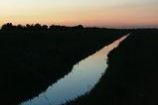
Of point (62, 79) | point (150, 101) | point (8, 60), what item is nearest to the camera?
point (150, 101)

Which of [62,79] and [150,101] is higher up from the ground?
[150,101]

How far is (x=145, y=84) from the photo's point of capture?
23391 millimetres

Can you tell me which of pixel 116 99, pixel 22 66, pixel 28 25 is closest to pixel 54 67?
pixel 22 66

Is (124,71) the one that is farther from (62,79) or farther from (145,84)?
(145,84)

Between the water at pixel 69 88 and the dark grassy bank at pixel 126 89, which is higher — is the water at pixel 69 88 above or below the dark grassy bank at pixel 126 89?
below

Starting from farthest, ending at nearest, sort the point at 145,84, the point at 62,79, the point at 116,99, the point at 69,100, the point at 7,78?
1. the point at 62,79
2. the point at 7,78
3. the point at 145,84
4. the point at 69,100
5. the point at 116,99

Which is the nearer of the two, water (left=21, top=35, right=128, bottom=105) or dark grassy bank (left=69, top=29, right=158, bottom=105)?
dark grassy bank (left=69, top=29, right=158, bottom=105)

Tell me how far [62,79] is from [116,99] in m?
10.4

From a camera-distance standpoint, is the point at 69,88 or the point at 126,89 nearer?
the point at 126,89

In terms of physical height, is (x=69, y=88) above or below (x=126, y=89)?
below

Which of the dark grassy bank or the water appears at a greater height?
the dark grassy bank

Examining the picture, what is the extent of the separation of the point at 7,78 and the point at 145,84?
781 centimetres

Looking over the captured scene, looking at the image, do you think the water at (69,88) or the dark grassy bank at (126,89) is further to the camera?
the water at (69,88)

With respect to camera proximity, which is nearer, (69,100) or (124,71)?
(69,100)
